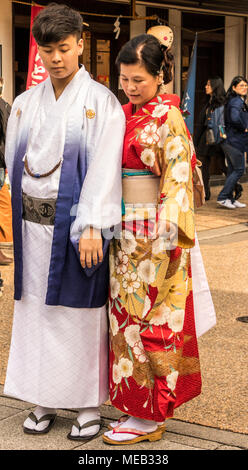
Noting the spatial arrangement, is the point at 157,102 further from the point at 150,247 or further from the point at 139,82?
the point at 150,247

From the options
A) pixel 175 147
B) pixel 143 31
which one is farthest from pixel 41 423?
pixel 143 31

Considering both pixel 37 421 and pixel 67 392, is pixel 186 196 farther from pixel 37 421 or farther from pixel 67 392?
pixel 37 421

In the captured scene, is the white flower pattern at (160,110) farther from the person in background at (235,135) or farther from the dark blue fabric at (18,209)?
the person in background at (235,135)

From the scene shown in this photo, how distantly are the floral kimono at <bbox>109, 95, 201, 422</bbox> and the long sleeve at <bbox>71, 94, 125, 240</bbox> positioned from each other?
7cm

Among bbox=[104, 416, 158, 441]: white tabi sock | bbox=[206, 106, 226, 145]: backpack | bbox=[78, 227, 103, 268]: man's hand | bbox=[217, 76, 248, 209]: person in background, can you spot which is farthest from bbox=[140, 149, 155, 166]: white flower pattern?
bbox=[206, 106, 226, 145]: backpack

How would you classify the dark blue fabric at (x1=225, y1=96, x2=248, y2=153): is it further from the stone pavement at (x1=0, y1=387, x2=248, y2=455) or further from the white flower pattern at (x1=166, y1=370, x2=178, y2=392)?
the white flower pattern at (x1=166, y1=370, x2=178, y2=392)

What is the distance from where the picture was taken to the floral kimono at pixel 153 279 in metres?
3.38

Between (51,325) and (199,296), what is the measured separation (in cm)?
71

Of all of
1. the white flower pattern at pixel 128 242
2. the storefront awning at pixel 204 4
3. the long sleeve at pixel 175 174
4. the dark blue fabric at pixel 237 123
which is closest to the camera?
the long sleeve at pixel 175 174

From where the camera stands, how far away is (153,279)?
3.44 metres

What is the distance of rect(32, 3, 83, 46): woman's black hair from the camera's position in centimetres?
339

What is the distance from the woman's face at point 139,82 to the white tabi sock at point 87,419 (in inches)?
55.6

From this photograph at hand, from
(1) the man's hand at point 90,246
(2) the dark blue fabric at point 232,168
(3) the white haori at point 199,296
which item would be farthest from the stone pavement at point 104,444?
(2) the dark blue fabric at point 232,168

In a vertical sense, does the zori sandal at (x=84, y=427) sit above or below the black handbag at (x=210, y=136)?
below
